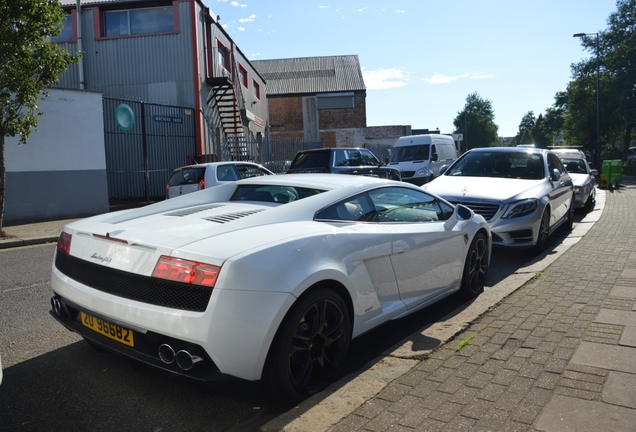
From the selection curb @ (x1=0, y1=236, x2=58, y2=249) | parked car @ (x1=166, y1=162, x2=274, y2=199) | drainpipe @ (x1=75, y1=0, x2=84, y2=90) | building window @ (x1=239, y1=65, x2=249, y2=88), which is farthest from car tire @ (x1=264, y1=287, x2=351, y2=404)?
building window @ (x1=239, y1=65, x2=249, y2=88)

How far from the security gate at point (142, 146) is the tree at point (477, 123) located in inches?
2752

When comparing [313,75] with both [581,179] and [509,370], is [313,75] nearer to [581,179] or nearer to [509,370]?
[581,179]

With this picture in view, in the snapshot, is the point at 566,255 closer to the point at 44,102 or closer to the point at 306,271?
the point at 306,271

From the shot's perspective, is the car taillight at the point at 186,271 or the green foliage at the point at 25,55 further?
the green foliage at the point at 25,55

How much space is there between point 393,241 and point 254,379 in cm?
159

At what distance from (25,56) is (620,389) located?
1152cm

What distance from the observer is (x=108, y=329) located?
10.5 feet

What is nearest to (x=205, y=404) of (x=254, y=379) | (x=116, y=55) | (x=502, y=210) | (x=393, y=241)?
(x=254, y=379)

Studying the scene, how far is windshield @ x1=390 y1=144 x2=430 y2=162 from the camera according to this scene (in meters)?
20.3

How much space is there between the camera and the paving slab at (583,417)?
110 inches

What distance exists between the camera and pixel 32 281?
6906 millimetres

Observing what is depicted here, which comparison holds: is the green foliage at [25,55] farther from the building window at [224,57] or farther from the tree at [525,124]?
the tree at [525,124]

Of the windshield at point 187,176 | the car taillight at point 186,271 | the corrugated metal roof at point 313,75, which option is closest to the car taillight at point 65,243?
the car taillight at point 186,271

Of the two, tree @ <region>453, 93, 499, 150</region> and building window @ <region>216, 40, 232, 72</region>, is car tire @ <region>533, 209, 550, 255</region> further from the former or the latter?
tree @ <region>453, 93, 499, 150</region>
